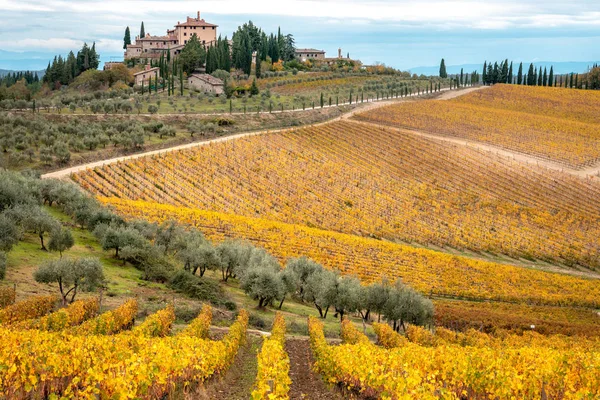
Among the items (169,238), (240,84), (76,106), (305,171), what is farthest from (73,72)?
(169,238)

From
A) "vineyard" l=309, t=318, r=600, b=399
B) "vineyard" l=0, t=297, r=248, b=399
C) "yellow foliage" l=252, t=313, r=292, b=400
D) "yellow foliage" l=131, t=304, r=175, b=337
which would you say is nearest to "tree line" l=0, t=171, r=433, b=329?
"yellow foliage" l=131, t=304, r=175, b=337

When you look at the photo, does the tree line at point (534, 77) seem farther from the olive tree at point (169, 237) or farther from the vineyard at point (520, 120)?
the olive tree at point (169, 237)

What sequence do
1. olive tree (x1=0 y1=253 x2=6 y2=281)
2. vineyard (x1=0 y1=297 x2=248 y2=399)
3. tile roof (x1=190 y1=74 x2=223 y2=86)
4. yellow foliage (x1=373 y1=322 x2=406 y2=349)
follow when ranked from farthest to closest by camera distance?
tile roof (x1=190 y1=74 x2=223 y2=86) < olive tree (x1=0 y1=253 x2=6 y2=281) < yellow foliage (x1=373 y1=322 x2=406 y2=349) < vineyard (x1=0 y1=297 x2=248 y2=399)

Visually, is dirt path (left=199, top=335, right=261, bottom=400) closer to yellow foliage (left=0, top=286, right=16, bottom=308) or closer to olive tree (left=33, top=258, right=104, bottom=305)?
olive tree (left=33, top=258, right=104, bottom=305)

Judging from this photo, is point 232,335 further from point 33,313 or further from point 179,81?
point 179,81

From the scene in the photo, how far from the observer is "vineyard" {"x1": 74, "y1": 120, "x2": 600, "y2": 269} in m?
62.6

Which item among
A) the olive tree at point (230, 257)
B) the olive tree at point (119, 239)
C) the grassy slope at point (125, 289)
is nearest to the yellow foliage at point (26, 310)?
the grassy slope at point (125, 289)

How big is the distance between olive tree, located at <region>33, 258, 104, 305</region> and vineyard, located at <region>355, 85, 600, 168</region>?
75476 mm

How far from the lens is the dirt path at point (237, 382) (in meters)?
17.9

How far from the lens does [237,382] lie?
66.5 feet

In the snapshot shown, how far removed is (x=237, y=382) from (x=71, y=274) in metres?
12.4

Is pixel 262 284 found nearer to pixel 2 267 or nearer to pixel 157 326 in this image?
pixel 2 267

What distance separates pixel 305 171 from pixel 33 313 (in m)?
55.0

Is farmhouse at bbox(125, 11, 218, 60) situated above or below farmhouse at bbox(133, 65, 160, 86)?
above
